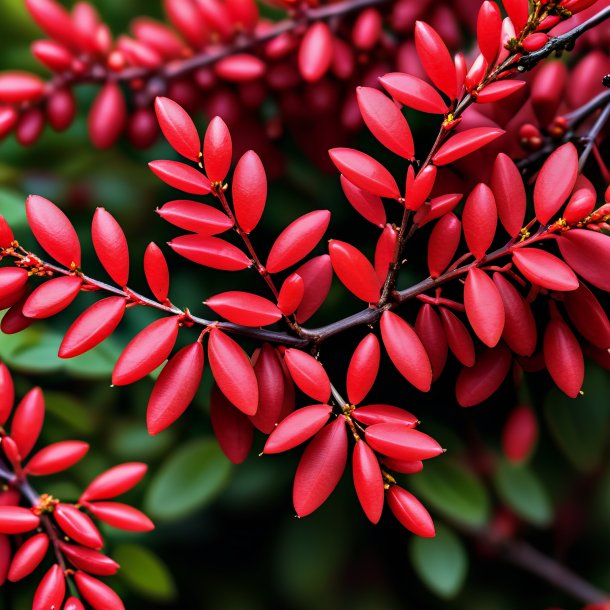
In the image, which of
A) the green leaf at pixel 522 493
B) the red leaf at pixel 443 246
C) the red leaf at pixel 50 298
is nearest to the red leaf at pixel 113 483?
the red leaf at pixel 50 298

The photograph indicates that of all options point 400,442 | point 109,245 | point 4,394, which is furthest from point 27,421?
point 400,442

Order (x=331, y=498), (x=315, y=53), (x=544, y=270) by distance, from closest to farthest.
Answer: (x=544, y=270) < (x=315, y=53) < (x=331, y=498)

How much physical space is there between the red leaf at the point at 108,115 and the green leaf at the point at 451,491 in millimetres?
372

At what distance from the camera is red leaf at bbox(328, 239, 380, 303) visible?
1.20ft

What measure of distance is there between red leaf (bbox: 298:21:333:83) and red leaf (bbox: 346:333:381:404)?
8.2 inches

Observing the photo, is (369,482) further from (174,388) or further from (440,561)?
(440,561)

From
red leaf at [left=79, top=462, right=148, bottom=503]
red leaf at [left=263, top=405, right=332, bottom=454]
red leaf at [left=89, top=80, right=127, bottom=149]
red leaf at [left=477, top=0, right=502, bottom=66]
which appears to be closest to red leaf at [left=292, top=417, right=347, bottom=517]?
red leaf at [left=263, top=405, right=332, bottom=454]

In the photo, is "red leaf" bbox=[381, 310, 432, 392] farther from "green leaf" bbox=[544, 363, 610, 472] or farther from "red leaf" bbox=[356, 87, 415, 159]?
"green leaf" bbox=[544, 363, 610, 472]

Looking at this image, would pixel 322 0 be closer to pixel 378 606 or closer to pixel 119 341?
pixel 119 341

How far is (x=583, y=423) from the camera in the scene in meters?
0.57

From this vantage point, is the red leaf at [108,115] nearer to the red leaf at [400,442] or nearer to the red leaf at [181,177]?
the red leaf at [181,177]

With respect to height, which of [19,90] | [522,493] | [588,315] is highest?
[19,90]

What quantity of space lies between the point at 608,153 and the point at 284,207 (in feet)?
0.86

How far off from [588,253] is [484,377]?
3.7 inches
